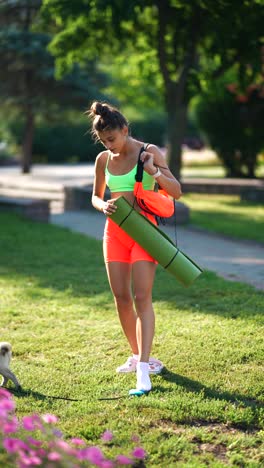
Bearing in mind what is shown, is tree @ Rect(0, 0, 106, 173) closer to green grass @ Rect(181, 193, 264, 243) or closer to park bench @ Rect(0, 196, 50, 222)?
green grass @ Rect(181, 193, 264, 243)

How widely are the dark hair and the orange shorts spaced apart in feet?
A: 1.90

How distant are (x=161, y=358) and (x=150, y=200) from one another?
1218 mm

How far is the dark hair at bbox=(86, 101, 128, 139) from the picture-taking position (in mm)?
4121

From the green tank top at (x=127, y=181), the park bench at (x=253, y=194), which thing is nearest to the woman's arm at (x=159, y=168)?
the green tank top at (x=127, y=181)

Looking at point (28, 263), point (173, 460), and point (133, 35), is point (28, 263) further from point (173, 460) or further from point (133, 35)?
point (133, 35)

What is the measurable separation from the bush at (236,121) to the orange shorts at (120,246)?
14.7 meters

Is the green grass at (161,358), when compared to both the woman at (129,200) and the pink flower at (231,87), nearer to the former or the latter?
the woman at (129,200)

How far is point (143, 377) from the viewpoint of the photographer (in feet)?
14.1

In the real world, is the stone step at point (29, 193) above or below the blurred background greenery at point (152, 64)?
below

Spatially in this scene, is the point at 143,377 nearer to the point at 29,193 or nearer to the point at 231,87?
the point at 29,193

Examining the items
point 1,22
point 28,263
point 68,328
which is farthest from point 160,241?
point 1,22

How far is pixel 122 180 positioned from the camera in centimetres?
436

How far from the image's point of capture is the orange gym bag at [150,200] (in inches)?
169

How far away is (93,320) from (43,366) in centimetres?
120
